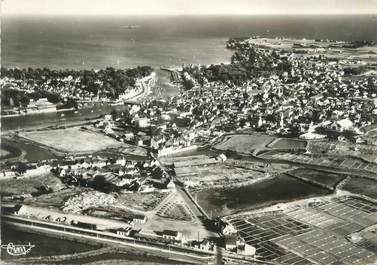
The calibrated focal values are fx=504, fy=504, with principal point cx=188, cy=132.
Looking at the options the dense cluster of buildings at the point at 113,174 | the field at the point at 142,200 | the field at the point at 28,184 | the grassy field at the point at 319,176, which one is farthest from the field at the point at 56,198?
the grassy field at the point at 319,176

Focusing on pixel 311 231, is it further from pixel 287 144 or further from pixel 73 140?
pixel 73 140

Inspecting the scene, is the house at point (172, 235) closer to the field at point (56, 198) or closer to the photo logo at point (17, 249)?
the photo logo at point (17, 249)

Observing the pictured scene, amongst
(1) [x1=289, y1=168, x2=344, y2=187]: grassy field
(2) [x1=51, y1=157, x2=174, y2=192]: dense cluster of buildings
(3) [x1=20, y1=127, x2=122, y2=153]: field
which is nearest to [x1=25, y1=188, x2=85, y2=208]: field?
(2) [x1=51, y1=157, x2=174, y2=192]: dense cluster of buildings

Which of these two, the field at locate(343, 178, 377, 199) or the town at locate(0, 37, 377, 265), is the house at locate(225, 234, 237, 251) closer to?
the town at locate(0, 37, 377, 265)

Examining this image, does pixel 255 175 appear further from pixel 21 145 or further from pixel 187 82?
pixel 187 82

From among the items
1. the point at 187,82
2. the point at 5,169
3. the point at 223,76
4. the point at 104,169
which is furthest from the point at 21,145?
the point at 223,76

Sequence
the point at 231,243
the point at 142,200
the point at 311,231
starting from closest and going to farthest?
the point at 231,243 → the point at 311,231 → the point at 142,200

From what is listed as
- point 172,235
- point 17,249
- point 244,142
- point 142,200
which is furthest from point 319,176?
point 17,249
